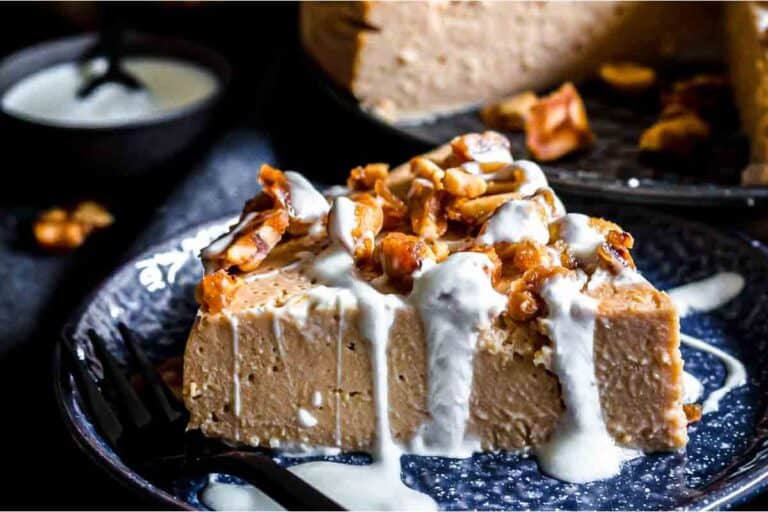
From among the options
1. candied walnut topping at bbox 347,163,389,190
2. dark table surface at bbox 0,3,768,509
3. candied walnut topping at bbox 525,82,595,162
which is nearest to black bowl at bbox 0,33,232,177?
dark table surface at bbox 0,3,768,509

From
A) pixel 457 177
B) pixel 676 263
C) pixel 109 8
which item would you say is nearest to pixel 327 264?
pixel 457 177

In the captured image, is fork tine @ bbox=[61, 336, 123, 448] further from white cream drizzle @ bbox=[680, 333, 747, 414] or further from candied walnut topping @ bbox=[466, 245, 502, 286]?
white cream drizzle @ bbox=[680, 333, 747, 414]

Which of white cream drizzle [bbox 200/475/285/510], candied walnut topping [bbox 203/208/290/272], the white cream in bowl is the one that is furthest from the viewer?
the white cream in bowl

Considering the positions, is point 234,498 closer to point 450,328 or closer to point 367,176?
point 450,328

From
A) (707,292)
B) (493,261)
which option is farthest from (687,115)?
(493,261)

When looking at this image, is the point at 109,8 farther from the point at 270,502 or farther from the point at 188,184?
the point at 270,502

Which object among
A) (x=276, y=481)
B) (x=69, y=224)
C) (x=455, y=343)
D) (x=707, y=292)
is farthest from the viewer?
(x=69, y=224)
